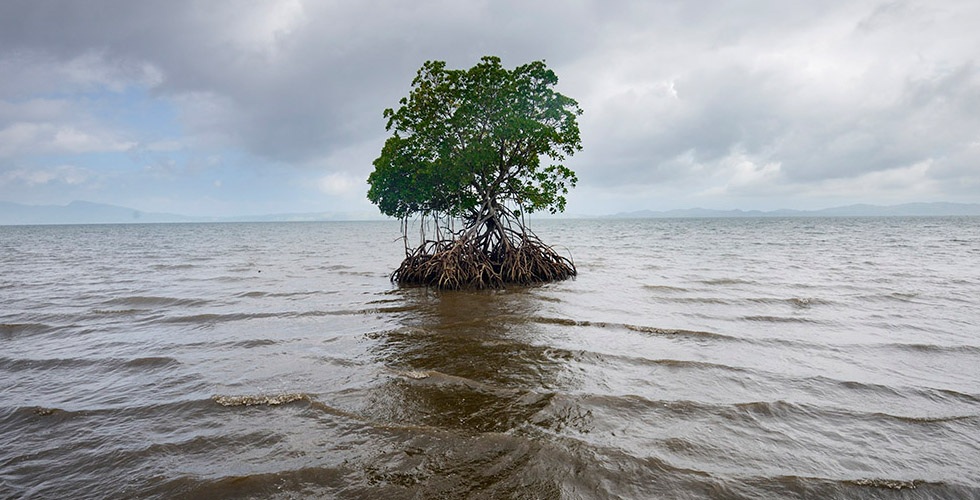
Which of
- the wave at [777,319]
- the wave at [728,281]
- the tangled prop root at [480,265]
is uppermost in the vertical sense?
the tangled prop root at [480,265]

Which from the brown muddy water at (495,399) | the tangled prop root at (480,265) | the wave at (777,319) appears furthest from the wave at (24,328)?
the wave at (777,319)

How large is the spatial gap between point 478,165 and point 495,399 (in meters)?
11.0

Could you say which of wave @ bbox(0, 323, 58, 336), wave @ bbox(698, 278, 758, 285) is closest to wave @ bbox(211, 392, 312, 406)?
wave @ bbox(0, 323, 58, 336)

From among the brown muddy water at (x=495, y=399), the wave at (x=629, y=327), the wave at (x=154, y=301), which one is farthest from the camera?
the wave at (x=154, y=301)

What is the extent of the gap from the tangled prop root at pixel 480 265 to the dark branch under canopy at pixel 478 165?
0.04m

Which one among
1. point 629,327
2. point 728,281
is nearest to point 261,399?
point 629,327

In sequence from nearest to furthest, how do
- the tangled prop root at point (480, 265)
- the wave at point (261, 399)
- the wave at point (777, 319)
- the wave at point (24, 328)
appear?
the wave at point (261, 399) < the wave at point (24, 328) < the wave at point (777, 319) < the tangled prop root at point (480, 265)

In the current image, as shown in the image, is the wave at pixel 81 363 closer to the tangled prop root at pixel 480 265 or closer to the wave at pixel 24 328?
the wave at pixel 24 328

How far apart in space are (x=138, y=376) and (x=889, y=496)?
9.90 metres

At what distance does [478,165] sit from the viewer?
16.0 metres

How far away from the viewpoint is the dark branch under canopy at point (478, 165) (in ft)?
51.5

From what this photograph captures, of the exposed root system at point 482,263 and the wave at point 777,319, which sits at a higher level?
the exposed root system at point 482,263

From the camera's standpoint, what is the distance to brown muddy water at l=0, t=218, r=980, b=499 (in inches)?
173

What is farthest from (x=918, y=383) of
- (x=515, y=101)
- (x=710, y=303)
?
(x=515, y=101)
